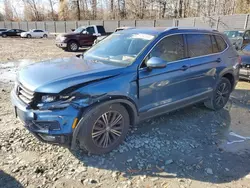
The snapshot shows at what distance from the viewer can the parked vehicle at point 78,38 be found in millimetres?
14578

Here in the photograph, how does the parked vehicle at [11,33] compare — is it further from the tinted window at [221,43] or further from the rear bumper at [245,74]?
the tinted window at [221,43]

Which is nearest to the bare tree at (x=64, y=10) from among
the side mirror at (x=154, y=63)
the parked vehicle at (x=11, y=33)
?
the parked vehicle at (x=11, y=33)

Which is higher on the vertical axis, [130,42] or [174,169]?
[130,42]

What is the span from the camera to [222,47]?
15.5 ft

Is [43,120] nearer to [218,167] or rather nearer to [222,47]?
[218,167]

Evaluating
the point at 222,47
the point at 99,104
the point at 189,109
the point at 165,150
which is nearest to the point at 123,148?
the point at 165,150

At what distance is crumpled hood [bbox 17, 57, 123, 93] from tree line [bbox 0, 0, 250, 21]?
1076 inches

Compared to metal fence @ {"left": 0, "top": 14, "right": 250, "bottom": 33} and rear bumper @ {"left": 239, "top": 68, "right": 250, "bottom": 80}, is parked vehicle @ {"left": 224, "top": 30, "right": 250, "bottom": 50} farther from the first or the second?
metal fence @ {"left": 0, "top": 14, "right": 250, "bottom": 33}

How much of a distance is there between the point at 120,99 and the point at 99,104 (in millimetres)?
339

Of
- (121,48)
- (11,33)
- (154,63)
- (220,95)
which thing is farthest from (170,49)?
(11,33)

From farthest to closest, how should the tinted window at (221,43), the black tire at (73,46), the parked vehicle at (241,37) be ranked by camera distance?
1. the black tire at (73,46)
2. the parked vehicle at (241,37)
3. the tinted window at (221,43)

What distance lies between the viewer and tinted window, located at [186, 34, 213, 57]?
13.3 ft

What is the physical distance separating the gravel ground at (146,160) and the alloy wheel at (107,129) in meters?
0.21

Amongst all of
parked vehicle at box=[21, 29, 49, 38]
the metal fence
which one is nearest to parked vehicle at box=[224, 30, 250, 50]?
the metal fence
